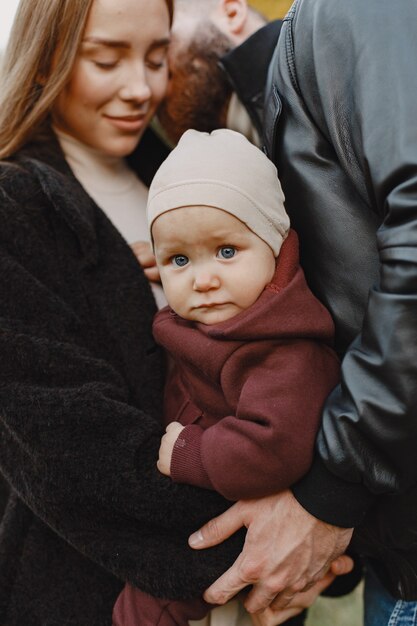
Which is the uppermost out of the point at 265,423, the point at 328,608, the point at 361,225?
the point at 361,225

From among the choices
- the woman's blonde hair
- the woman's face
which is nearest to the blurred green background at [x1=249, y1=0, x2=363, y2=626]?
the woman's face

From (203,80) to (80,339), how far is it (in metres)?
1.12

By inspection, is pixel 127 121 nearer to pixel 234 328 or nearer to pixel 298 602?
pixel 234 328

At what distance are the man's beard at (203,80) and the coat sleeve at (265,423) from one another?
3.96 feet

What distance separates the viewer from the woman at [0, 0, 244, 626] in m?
1.62

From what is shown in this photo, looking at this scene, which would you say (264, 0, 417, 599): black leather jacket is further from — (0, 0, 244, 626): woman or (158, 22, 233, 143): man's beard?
(158, 22, 233, 143): man's beard

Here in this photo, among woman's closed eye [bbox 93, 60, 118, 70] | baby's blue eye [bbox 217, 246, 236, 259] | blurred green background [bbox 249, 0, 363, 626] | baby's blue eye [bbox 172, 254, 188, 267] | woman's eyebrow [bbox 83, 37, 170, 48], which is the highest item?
woman's eyebrow [bbox 83, 37, 170, 48]

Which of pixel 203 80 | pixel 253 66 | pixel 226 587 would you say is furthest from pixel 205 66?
pixel 226 587

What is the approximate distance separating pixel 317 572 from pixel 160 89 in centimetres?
149

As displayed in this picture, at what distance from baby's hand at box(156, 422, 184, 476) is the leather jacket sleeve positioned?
0.97 feet

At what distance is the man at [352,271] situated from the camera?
132cm

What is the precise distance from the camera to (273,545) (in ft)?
5.15

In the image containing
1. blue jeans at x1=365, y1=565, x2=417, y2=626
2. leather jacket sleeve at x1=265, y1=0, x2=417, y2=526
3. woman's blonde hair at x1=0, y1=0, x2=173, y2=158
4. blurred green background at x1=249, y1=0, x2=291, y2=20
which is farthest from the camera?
blurred green background at x1=249, y1=0, x2=291, y2=20

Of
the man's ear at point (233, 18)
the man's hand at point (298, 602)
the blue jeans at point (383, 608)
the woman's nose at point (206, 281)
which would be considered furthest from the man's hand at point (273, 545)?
the man's ear at point (233, 18)
